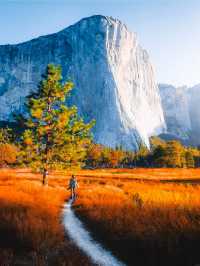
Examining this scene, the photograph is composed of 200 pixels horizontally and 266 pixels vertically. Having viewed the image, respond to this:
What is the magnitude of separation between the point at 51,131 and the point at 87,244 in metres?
20.5

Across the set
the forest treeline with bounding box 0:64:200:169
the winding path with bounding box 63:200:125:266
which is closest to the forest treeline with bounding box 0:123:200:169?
the forest treeline with bounding box 0:64:200:169

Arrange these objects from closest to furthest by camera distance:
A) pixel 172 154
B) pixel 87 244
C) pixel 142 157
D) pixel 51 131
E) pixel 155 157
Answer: pixel 87 244, pixel 51 131, pixel 172 154, pixel 155 157, pixel 142 157

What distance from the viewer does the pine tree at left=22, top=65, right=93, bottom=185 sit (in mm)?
28203

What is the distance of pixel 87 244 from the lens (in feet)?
30.3

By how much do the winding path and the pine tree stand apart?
15116mm

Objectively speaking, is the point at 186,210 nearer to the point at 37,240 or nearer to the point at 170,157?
the point at 37,240

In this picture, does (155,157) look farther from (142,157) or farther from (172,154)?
(142,157)

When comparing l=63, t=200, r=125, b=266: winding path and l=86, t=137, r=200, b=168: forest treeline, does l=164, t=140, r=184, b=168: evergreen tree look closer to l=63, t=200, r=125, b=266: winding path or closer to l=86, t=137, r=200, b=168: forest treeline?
l=86, t=137, r=200, b=168: forest treeline

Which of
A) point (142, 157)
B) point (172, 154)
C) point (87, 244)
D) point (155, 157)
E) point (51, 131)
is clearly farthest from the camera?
point (142, 157)

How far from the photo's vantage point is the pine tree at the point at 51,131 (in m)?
28.2

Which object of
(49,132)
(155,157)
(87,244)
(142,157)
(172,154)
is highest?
(142,157)

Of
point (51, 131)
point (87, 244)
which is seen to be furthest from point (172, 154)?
point (87, 244)

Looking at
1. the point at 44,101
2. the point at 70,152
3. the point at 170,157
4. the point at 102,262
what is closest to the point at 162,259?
the point at 102,262

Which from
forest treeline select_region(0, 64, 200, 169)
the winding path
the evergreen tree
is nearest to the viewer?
the winding path
